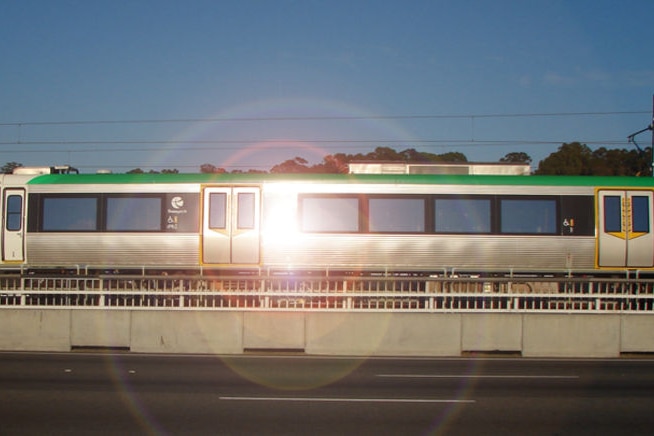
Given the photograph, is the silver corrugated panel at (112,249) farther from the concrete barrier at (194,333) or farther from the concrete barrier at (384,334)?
the concrete barrier at (384,334)

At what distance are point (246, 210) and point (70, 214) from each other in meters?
5.94

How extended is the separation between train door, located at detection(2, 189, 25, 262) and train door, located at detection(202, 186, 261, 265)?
623cm

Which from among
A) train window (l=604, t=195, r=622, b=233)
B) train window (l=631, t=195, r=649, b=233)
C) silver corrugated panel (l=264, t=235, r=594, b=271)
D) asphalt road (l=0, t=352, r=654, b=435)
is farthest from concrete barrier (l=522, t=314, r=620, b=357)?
train window (l=631, t=195, r=649, b=233)

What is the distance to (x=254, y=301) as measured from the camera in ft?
49.0

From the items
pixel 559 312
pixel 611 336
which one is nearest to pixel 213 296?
pixel 559 312

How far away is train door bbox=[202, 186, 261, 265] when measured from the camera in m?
21.1

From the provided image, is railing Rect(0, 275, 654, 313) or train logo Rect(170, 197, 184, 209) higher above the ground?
train logo Rect(170, 197, 184, 209)

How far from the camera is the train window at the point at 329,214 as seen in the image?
2108cm

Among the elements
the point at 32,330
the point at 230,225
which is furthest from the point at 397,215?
the point at 32,330

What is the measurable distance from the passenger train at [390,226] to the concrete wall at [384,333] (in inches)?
249

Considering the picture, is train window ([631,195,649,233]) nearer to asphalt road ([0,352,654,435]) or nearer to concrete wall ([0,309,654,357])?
concrete wall ([0,309,654,357])

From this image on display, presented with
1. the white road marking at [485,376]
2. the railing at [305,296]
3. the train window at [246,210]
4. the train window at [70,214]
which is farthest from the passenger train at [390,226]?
the white road marking at [485,376]

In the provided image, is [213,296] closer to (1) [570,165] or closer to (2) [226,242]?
(2) [226,242]

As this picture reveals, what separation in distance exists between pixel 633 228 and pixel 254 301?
13.1m
